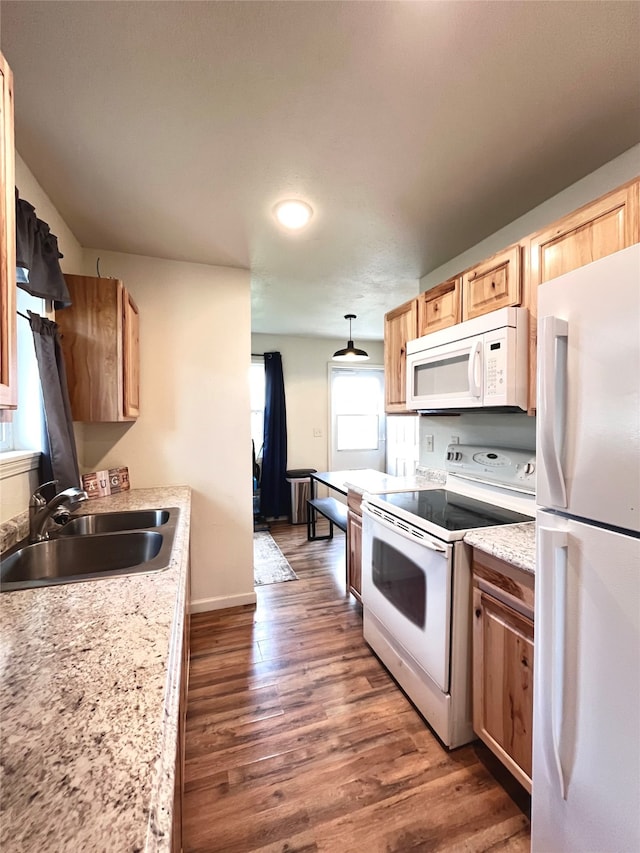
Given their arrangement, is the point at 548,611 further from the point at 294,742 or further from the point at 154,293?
the point at 154,293

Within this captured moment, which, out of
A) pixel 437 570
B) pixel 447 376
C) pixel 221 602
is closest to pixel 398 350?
pixel 447 376

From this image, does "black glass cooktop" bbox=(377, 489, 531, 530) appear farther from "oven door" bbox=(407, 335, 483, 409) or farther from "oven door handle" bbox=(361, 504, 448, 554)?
"oven door" bbox=(407, 335, 483, 409)

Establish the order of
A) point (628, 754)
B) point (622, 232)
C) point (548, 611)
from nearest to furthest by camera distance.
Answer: point (628, 754)
point (548, 611)
point (622, 232)

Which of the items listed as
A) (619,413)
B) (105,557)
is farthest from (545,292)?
(105,557)

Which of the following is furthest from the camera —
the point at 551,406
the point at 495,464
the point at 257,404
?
the point at 257,404

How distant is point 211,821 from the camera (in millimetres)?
1259

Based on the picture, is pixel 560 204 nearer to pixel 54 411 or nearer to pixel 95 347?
pixel 95 347

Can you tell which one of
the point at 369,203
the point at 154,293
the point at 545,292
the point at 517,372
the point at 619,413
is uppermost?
the point at 369,203

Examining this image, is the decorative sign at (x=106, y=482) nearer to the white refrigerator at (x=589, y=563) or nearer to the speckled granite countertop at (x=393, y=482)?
the speckled granite countertop at (x=393, y=482)

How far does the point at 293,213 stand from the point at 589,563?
197cm

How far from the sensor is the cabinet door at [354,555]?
2502mm

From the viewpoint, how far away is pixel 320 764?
1462 mm

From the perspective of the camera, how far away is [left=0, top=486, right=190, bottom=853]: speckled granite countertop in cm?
43

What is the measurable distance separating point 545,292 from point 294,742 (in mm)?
2015
